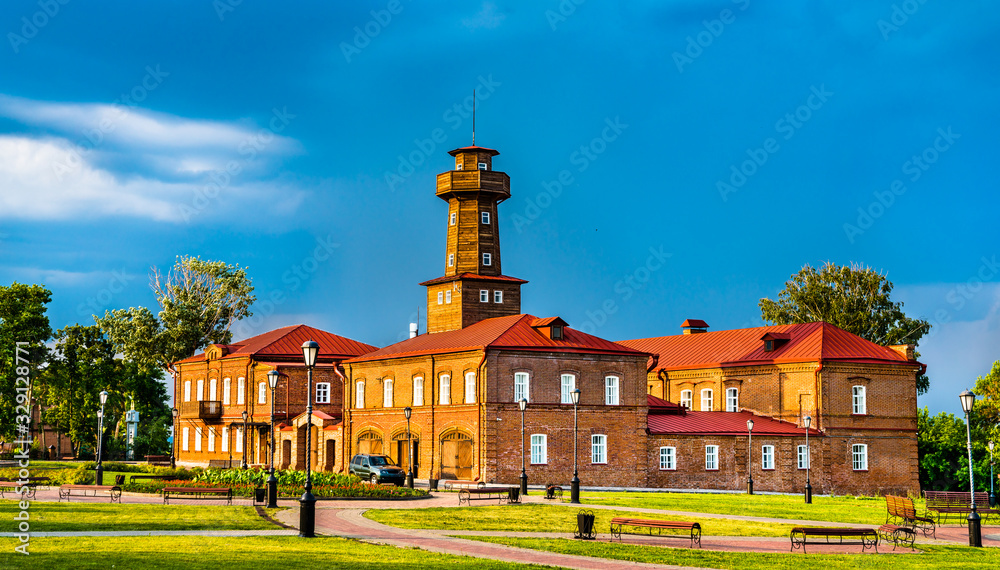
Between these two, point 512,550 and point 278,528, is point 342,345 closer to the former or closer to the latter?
point 278,528

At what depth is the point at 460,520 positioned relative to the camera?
29.4 meters

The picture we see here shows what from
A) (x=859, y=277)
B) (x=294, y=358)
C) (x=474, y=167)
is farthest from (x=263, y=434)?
(x=859, y=277)

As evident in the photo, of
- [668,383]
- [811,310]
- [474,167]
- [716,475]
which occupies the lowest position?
[716,475]

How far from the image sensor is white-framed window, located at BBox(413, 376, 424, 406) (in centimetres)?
5766

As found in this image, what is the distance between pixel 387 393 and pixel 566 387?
477 inches

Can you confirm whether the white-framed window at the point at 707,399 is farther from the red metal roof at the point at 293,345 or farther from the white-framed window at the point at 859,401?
the red metal roof at the point at 293,345

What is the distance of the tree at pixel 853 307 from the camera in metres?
80.8

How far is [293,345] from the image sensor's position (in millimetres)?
69688

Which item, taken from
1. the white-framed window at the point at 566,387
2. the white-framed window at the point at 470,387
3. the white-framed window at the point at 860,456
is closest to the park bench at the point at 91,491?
the white-framed window at the point at 470,387

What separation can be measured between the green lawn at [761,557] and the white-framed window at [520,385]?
28.2 m

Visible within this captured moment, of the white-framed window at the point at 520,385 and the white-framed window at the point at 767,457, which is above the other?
the white-framed window at the point at 520,385

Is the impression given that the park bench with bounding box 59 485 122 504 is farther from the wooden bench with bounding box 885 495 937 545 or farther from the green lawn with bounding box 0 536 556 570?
the wooden bench with bounding box 885 495 937 545

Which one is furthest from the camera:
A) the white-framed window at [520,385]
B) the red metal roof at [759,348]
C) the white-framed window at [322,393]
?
the white-framed window at [322,393]

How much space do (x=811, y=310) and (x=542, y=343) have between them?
123 feet
